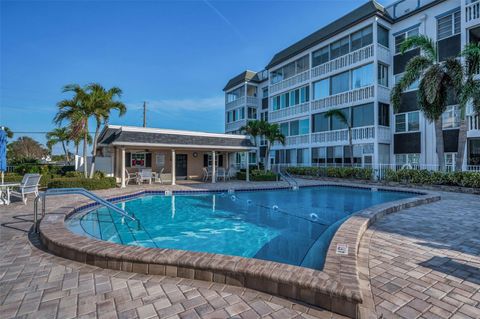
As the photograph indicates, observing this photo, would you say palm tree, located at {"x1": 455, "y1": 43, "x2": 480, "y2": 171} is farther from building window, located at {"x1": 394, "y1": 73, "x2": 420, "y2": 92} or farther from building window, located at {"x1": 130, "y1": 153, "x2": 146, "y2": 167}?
building window, located at {"x1": 130, "y1": 153, "x2": 146, "y2": 167}

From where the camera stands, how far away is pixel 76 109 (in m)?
14.6

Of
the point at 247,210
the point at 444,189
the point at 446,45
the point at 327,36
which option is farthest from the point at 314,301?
the point at 327,36

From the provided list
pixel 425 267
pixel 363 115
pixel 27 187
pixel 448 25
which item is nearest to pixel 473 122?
pixel 363 115

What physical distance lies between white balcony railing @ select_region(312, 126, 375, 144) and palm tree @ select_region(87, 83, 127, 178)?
15.7m

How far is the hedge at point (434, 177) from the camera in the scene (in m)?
12.2

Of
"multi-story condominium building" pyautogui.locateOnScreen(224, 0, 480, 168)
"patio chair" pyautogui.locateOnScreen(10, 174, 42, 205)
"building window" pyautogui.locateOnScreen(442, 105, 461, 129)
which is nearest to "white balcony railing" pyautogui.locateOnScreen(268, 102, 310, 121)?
"multi-story condominium building" pyautogui.locateOnScreen(224, 0, 480, 168)

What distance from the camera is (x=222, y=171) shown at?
18812 millimetres

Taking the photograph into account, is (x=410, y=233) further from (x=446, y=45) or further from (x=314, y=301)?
(x=446, y=45)

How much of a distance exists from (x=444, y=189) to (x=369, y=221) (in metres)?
10.3

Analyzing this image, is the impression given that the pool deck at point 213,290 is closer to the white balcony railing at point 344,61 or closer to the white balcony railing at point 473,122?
the white balcony railing at point 473,122

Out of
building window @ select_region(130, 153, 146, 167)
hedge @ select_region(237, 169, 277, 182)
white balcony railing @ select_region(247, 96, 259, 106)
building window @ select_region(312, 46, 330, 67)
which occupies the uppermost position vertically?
building window @ select_region(312, 46, 330, 67)

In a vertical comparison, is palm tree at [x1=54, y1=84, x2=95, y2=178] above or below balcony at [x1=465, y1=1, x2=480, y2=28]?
below

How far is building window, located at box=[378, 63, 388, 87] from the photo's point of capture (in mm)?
18156

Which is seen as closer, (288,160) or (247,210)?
(247,210)
